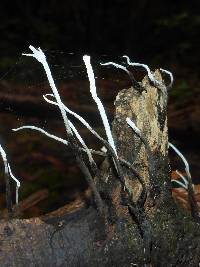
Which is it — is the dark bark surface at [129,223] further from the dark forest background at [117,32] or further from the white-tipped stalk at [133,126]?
the dark forest background at [117,32]

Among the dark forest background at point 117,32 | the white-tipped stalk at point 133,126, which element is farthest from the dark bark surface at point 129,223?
the dark forest background at point 117,32

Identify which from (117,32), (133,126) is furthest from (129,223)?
(117,32)

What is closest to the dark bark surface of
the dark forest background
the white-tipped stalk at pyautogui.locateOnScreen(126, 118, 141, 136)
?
the white-tipped stalk at pyautogui.locateOnScreen(126, 118, 141, 136)

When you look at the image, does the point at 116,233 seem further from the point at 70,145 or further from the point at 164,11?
the point at 164,11

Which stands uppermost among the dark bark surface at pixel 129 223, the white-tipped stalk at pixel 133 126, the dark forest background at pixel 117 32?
the dark forest background at pixel 117 32

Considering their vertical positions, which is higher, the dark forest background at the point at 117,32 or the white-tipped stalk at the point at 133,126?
the dark forest background at the point at 117,32

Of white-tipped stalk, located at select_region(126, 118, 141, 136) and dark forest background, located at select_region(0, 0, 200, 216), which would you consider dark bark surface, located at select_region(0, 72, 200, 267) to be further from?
dark forest background, located at select_region(0, 0, 200, 216)

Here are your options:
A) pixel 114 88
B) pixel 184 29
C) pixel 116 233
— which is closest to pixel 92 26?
pixel 184 29

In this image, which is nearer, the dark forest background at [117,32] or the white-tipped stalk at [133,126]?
the white-tipped stalk at [133,126]
